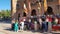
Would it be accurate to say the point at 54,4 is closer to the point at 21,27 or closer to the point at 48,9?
the point at 48,9

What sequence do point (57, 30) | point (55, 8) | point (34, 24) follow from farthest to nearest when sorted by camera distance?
point (55, 8)
point (34, 24)
point (57, 30)

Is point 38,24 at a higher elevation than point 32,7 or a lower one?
lower

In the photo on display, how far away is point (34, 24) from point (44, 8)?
20.9m

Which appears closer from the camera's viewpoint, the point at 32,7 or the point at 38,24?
the point at 38,24

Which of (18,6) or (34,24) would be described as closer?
(34,24)

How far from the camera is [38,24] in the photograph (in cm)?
2206

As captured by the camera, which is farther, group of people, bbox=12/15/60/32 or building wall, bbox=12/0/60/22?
building wall, bbox=12/0/60/22

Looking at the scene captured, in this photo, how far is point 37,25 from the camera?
2216cm

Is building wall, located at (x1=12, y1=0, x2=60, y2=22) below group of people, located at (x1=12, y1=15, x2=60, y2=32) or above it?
above

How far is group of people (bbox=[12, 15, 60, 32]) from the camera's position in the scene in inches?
810

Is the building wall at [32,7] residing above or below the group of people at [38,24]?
above

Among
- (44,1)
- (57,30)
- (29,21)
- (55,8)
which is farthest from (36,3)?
(57,30)

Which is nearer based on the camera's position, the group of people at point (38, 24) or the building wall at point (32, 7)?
the group of people at point (38, 24)

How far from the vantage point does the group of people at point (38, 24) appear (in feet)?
67.5
